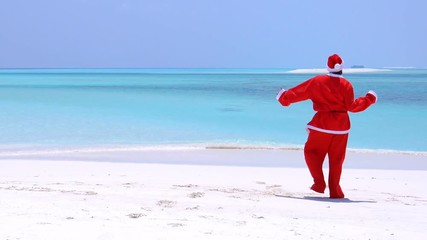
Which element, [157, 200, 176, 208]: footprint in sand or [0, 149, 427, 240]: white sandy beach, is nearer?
[0, 149, 427, 240]: white sandy beach

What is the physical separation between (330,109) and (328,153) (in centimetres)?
43

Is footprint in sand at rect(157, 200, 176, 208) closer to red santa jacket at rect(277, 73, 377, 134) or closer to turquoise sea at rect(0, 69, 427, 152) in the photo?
red santa jacket at rect(277, 73, 377, 134)

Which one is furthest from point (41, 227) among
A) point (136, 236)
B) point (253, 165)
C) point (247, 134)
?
point (247, 134)

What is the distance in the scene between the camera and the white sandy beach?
4055 mm

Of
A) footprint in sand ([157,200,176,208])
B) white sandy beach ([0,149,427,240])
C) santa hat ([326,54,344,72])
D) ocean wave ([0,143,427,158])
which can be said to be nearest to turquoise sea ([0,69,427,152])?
ocean wave ([0,143,427,158])

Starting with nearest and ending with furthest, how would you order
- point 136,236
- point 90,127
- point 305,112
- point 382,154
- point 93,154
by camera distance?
1. point 136,236
2. point 93,154
3. point 382,154
4. point 90,127
5. point 305,112

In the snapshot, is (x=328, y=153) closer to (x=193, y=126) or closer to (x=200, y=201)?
(x=200, y=201)

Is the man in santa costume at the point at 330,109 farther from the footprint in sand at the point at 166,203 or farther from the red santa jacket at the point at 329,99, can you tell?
the footprint in sand at the point at 166,203

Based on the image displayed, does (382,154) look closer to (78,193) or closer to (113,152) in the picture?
(113,152)

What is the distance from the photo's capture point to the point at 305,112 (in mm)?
22031

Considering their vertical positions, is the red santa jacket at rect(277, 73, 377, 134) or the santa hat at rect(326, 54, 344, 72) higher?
the santa hat at rect(326, 54, 344, 72)

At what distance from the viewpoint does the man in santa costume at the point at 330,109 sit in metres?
5.90

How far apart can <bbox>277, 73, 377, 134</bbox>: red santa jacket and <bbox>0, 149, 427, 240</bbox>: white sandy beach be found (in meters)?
0.66

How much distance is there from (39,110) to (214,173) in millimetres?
15239
